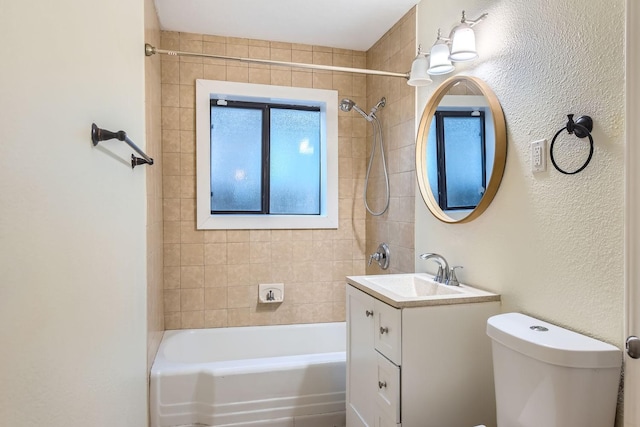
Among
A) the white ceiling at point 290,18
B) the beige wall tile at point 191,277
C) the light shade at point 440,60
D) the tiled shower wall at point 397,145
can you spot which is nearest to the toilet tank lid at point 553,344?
the tiled shower wall at point 397,145

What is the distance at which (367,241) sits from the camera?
303 centimetres

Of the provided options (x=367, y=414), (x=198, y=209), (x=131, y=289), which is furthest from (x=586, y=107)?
(x=198, y=209)

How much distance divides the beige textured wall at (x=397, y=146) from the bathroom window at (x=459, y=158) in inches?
11.5

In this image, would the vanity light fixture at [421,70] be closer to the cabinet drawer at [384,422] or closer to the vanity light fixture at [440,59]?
the vanity light fixture at [440,59]

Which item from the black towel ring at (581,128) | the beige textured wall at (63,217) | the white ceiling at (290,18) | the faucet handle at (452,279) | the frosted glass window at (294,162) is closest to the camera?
the beige textured wall at (63,217)

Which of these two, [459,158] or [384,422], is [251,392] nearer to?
[384,422]

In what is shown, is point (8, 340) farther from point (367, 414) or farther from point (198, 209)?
point (198, 209)

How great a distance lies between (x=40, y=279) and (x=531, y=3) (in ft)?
5.75

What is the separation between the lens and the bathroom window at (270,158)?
9.30ft

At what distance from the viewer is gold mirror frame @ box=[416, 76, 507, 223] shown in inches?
63.0

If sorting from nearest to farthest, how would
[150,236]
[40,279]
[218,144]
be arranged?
Answer: [40,279]
[150,236]
[218,144]

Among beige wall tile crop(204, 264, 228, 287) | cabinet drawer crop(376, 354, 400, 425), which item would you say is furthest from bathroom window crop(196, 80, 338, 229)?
cabinet drawer crop(376, 354, 400, 425)

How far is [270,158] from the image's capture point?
2994mm

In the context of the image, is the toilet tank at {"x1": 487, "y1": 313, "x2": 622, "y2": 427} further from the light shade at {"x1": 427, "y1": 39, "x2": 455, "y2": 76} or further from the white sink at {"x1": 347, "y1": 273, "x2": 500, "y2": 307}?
the light shade at {"x1": 427, "y1": 39, "x2": 455, "y2": 76}
